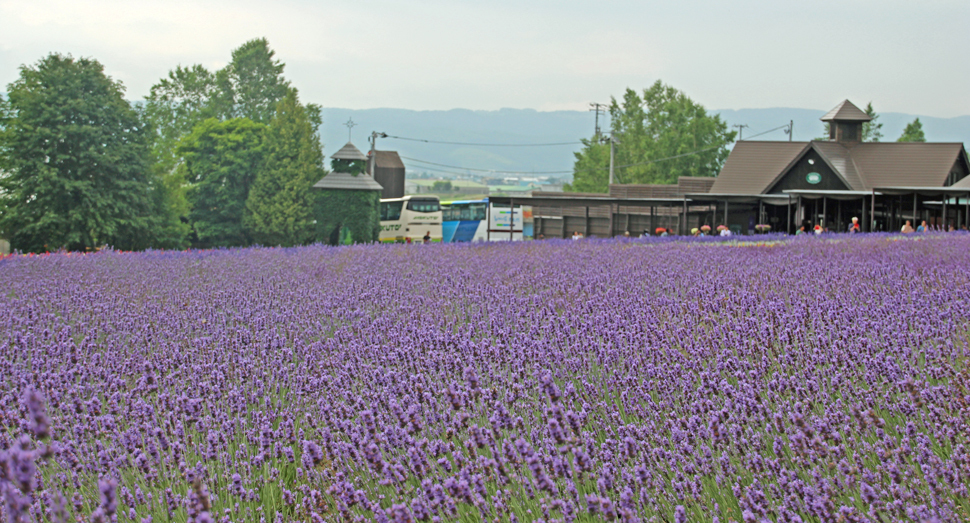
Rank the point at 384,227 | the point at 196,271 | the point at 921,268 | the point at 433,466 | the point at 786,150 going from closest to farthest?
the point at 433,466 → the point at 921,268 → the point at 196,271 → the point at 384,227 → the point at 786,150

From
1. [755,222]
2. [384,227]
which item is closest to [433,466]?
[384,227]

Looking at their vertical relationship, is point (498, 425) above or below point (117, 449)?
above

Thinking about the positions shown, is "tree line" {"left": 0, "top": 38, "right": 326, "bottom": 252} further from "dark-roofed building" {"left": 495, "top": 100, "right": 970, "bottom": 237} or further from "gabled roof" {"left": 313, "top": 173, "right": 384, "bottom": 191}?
"dark-roofed building" {"left": 495, "top": 100, "right": 970, "bottom": 237}

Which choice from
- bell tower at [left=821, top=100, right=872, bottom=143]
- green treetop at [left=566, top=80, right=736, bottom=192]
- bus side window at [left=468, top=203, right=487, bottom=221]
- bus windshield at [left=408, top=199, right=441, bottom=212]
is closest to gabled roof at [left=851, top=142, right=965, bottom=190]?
bell tower at [left=821, top=100, right=872, bottom=143]

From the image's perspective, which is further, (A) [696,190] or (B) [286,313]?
(A) [696,190]

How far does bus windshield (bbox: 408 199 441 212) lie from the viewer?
112ft

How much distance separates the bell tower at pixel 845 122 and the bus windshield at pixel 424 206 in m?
20.8

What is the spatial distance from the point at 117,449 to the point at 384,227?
3254 centimetres

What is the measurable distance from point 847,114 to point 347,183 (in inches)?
1000

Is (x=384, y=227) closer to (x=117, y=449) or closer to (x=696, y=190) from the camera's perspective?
(x=696, y=190)

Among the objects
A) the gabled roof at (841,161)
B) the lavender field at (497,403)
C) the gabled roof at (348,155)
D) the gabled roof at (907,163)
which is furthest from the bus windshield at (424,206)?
the lavender field at (497,403)

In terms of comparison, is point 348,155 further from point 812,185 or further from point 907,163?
point 907,163

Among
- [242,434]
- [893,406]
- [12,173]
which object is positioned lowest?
[242,434]

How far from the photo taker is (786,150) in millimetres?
37750
